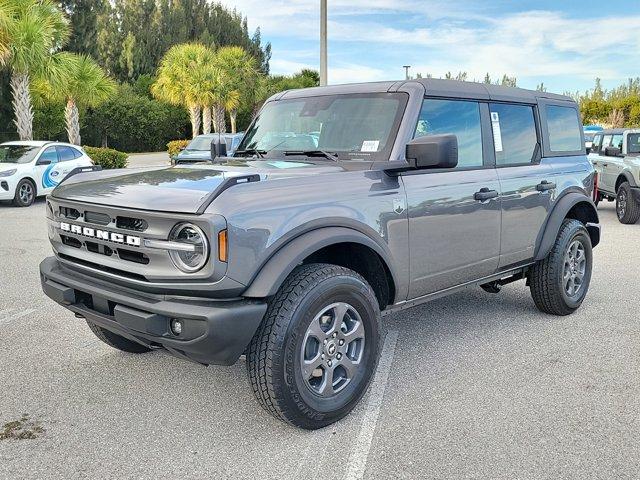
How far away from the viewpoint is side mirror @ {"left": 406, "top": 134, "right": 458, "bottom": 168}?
347 centimetres

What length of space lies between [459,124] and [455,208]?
660 millimetres

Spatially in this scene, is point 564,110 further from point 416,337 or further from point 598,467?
point 598,467

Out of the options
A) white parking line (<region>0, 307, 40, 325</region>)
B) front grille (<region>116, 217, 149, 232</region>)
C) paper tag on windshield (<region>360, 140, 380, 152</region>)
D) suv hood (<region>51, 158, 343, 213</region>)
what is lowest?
white parking line (<region>0, 307, 40, 325</region>)

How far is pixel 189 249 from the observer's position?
2.88 metres

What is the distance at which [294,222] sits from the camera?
3135 mm

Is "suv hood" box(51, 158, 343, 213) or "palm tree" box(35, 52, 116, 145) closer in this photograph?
"suv hood" box(51, 158, 343, 213)

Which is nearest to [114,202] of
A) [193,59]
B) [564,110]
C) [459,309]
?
[459,309]

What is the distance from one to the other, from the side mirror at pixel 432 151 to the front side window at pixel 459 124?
1.48ft

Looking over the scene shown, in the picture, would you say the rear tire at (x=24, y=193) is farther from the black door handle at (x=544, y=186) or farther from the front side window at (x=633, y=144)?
the front side window at (x=633, y=144)

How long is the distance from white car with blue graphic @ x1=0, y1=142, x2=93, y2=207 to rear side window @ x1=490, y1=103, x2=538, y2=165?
10.7m

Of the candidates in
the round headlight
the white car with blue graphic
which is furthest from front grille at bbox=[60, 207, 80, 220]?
the white car with blue graphic

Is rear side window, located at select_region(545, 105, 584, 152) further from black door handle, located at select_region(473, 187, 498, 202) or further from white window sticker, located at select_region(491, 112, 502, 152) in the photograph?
black door handle, located at select_region(473, 187, 498, 202)

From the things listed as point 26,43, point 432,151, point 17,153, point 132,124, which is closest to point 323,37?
point 17,153

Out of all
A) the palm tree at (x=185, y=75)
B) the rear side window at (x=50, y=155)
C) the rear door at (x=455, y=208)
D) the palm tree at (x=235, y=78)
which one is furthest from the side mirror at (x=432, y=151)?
the palm tree at (x=235, y=78)
